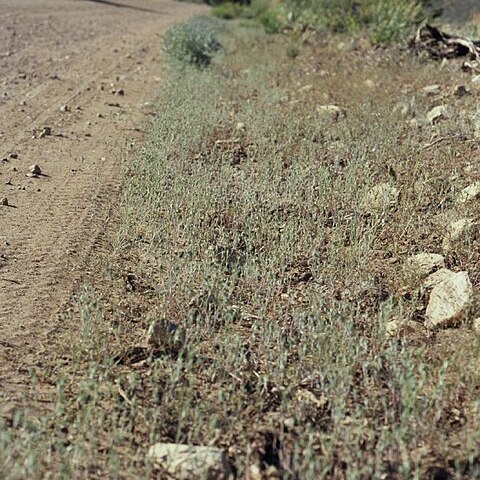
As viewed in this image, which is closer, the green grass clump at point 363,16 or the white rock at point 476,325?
the white rock at point 476,325

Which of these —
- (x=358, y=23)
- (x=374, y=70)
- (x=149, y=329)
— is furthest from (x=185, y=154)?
(x=358, y=23)

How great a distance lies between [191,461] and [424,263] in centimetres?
229

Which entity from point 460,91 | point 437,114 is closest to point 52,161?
point 437,114

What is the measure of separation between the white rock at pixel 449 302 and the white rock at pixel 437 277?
0.14 m

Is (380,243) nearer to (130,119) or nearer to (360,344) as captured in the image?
(360,344)

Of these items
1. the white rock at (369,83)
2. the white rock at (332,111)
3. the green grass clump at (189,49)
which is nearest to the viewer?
the white rock at (332,111)

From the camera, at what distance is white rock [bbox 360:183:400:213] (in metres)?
5.48

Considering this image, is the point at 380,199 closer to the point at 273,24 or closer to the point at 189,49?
the point at 189,49

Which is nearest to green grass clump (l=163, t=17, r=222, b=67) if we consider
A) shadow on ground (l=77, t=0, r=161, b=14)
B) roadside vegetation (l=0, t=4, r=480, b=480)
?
roadside vegetation (l=0, t=4, r=480, b=480)

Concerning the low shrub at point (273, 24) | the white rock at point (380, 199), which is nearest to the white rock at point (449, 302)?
the white rock at point (380, 199)

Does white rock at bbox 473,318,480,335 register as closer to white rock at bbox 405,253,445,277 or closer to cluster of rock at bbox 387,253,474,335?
cluster of rock at bbox 387,253,474,335

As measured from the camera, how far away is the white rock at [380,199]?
18.0 feet

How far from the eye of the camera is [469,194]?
547 cm

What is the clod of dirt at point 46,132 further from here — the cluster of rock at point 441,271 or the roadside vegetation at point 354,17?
the roadside vegetation at point 354,17
